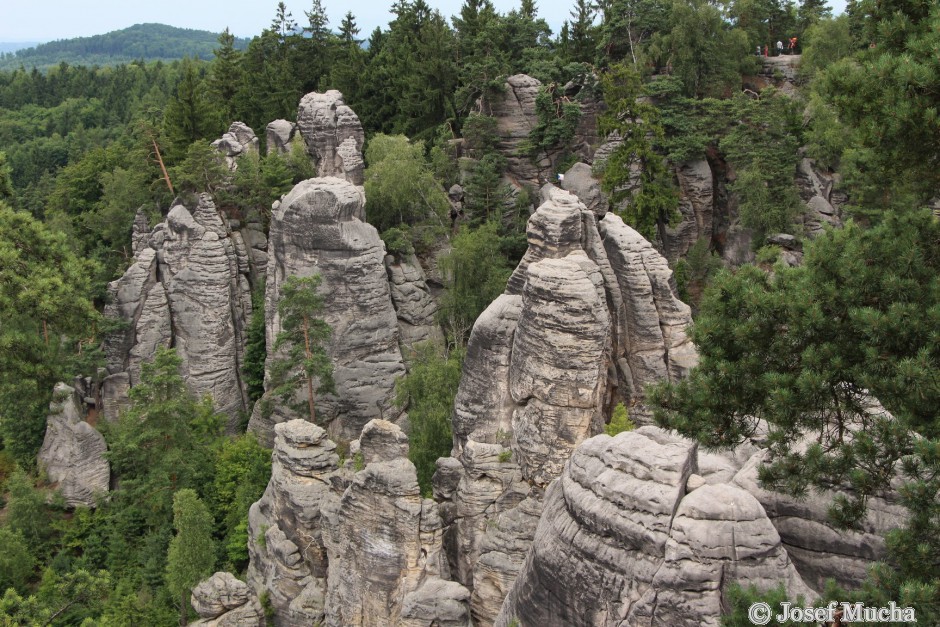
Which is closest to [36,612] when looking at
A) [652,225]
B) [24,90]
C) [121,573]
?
[121,573]

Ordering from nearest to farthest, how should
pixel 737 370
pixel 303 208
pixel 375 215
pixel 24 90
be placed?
pixel 737 370, pixel 303 208, pixel 375 215, pixel 24 90

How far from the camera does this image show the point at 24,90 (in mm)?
113250

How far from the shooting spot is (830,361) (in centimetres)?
1271

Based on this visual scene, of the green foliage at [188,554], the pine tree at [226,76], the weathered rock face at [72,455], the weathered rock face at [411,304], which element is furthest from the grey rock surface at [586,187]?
the pine tree at [226,76]

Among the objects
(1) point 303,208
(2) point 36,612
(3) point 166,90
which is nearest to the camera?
(2) point 36,612

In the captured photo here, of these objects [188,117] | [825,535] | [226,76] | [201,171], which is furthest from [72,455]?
[825,535]

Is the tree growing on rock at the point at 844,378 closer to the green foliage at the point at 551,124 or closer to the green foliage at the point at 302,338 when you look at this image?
the green foliage at the point at 302,338

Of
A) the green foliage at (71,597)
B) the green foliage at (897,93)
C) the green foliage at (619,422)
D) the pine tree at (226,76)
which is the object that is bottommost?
the green foliage at (71,597)

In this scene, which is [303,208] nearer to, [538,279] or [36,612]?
[538,279]

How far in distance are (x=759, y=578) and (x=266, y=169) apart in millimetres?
33608

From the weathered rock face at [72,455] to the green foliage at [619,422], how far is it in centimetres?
2099

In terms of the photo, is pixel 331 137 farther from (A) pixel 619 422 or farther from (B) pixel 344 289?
(A) pixel 619 422

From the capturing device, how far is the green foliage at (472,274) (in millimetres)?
34969

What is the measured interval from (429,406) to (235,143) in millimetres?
21926
